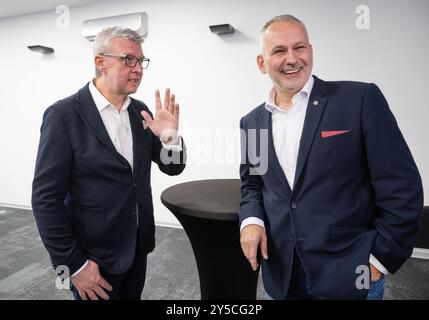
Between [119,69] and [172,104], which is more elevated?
[119,69]

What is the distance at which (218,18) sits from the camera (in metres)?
3.75

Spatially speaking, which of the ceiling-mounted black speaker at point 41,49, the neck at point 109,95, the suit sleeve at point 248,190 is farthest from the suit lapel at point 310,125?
the ceiling-mounted black speaker at point 41,49

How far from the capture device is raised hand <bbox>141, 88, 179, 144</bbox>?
1.62 metres

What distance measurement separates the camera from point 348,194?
111 centimetres

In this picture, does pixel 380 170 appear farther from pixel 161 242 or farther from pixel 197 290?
pixel 161 242

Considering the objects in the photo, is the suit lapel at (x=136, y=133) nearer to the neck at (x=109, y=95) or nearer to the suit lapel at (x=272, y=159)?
the neck at (x=109, y=95)

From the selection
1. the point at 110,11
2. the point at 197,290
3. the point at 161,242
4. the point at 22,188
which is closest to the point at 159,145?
the point at 197,290

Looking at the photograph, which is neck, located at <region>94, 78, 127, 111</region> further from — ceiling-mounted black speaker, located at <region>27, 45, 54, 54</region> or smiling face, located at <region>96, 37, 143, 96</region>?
ceiling-mounted black speaker, located at <region>27, 45, 54, 54</region>

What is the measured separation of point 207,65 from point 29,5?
9.74ft

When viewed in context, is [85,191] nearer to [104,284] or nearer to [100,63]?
[104,284]

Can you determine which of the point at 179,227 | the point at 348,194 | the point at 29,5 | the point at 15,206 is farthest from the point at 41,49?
the point at 348,194

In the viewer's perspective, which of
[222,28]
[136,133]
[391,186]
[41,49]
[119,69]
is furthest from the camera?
[41,49]

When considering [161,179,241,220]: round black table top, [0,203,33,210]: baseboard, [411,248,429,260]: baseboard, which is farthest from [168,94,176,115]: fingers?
[0,203,33,210]: baseboard

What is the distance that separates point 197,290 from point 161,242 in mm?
1275
